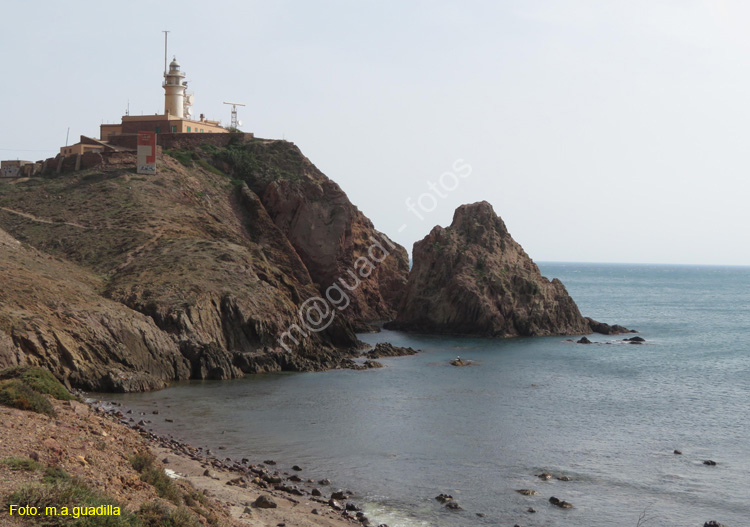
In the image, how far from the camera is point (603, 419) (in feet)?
140

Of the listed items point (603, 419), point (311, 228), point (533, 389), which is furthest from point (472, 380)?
point (311, 228)

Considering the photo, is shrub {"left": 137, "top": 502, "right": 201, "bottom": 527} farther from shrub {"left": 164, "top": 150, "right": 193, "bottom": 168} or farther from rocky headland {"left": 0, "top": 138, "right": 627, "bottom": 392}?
shrub {"left": 164, "top": 150, "right": 193, "bottom": 168}

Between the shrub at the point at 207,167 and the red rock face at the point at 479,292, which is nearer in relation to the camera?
the red rock face at the point at 479,292

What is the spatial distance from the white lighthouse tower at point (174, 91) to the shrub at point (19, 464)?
8144 cm

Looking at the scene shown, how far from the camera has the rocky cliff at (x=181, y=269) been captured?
146ft

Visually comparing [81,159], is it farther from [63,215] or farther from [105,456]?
[105,456]

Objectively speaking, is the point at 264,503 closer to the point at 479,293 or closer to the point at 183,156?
the point at 479,293

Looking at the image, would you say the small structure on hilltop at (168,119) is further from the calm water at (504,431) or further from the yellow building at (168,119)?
the calm water at (504,431)

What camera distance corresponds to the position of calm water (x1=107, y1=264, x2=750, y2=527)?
2756cm

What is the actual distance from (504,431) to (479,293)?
139 ft

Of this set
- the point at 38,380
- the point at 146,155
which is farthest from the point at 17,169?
the point at 38,380

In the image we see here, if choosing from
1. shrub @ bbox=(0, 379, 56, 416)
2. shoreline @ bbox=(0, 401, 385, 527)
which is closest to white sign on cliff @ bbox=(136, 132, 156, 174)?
shoreline @ bbox=(0, 401, 385, 527)

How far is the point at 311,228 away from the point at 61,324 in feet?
151

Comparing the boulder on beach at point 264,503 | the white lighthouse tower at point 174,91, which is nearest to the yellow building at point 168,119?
the white lighthouse tower at point 174,91
